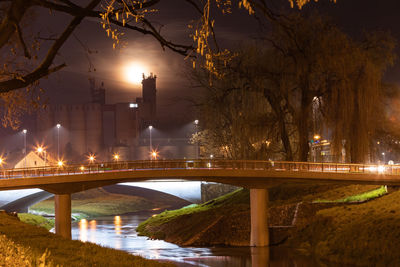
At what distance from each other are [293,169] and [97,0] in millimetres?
29145

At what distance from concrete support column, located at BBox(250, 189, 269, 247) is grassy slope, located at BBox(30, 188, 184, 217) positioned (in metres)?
47.6

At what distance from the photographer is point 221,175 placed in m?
38.5

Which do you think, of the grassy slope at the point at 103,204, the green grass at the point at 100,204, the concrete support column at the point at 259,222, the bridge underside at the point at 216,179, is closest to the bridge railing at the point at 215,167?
the bridge underside at the point at 216,179

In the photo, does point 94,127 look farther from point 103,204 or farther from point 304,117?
point 304,117

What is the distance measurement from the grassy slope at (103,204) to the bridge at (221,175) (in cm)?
4161

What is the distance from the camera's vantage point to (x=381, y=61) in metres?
39.2

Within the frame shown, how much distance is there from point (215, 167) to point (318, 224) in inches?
346

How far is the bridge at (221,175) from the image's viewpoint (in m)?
36.5

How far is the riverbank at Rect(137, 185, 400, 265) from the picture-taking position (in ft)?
95.2

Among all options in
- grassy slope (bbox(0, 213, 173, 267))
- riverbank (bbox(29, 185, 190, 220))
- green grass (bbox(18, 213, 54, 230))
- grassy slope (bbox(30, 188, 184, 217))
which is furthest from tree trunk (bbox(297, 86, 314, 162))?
grassy slope (bbox(30, 188, 184, 217))

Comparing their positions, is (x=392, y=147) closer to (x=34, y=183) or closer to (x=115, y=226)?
(x=34, y=183)

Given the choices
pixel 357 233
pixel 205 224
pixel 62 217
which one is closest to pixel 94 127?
pixel 205 224

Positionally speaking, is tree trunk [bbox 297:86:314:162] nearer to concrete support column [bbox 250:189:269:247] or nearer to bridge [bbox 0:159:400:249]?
bridge [bbox 0:159:400:249]

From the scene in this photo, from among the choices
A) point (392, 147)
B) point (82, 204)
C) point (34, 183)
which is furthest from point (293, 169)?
point (82, 204)
